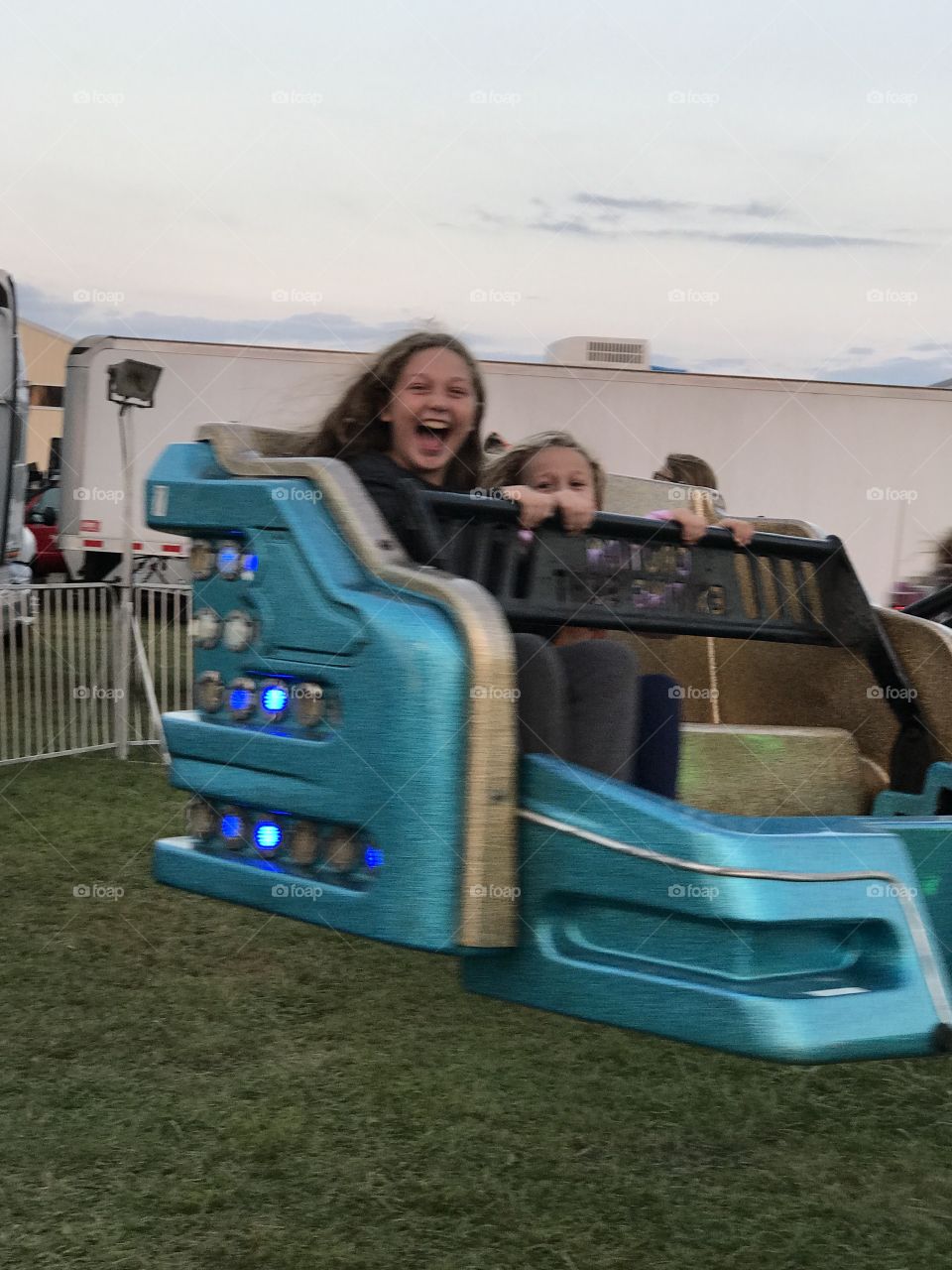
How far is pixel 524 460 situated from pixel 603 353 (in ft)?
40.1

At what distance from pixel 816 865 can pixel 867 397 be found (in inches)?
529

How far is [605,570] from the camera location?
3.02m

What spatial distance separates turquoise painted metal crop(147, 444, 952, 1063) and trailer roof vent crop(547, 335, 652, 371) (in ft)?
41.7

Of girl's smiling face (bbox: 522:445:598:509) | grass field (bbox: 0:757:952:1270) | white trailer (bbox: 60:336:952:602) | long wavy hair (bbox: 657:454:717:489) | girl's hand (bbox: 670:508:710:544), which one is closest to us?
grass field (bbox: 0:757:952:1270)

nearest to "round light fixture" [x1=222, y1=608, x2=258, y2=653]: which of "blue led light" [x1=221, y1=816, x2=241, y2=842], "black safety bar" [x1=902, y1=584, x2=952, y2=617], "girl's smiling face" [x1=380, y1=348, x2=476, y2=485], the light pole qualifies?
"blue led light" [x1=221, y1=816, x2=241, y2=842]

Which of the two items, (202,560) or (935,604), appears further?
(935,604)

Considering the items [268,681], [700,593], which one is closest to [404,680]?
[268,681]

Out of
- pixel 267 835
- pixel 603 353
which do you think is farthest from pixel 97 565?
pixel 267 835

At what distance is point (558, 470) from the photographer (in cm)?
329

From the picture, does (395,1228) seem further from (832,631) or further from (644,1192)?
(832,631)

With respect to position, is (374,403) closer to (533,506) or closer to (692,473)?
(533,506)

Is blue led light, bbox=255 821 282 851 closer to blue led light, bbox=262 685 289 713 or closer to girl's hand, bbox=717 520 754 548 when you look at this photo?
blue led light, bbox=262 685 289 713

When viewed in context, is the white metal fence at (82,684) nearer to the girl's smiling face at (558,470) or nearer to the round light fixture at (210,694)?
the girl's smiling face at (558,470)

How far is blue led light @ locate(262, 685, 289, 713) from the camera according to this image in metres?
A: 2.51
